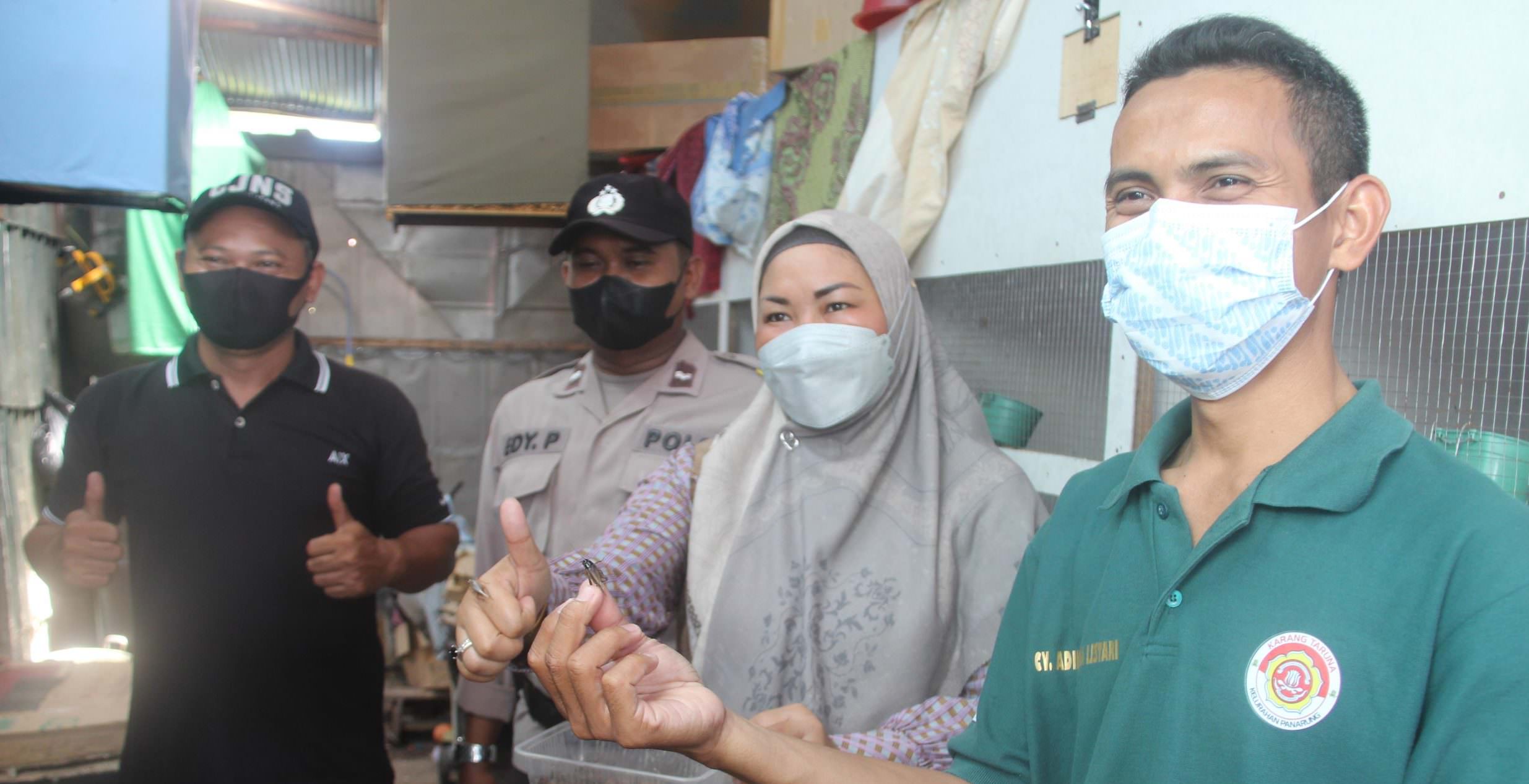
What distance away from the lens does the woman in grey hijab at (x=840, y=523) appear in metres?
1.51

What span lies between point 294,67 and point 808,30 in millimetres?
3744

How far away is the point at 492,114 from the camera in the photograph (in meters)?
4.54

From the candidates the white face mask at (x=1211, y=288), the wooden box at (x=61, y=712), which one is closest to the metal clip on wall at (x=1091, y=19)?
the white face mask at (x=1211, y=288)

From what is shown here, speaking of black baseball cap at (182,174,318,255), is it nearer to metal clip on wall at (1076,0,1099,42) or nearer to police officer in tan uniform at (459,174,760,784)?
police officer in tan uniform at (459,174,760,784)

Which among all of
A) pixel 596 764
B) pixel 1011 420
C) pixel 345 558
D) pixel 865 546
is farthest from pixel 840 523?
pixel 345 558

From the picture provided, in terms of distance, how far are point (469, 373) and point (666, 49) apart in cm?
327

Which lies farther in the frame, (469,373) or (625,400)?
(469,373)

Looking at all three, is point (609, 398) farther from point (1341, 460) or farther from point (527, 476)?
point (1341, 460)

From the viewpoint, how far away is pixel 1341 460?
0.86 metres

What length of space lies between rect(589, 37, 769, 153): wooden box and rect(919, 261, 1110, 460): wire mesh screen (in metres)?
2.25

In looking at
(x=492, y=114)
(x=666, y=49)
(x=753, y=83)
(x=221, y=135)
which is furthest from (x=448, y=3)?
(x=221, y=135)

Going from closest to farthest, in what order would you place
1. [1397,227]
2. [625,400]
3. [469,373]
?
[1397,227], [625,400], [469,373]

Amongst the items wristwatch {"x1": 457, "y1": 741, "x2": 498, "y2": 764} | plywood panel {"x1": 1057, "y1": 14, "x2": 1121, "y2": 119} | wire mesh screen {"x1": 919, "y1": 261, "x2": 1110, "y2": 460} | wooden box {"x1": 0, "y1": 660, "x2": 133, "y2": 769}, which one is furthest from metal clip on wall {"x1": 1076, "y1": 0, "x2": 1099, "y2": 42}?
wooden box {"x1": 0, "y1": 660, "x2": 133, "y2": 769}

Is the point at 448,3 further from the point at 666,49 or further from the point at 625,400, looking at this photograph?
the point at 625,400
